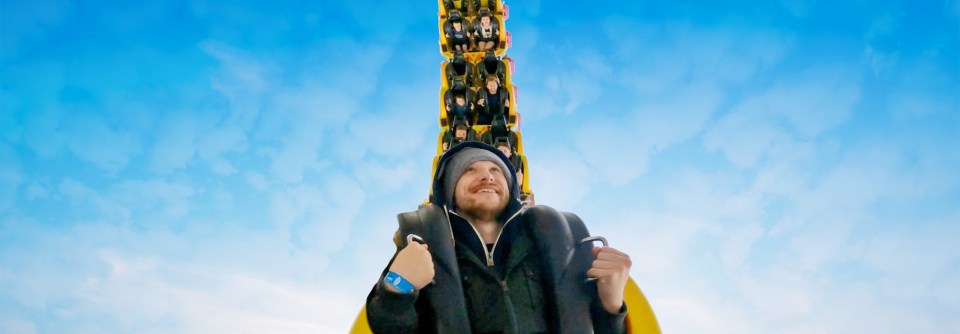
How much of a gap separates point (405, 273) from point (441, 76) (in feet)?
17.0

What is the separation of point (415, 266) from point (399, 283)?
81 mm

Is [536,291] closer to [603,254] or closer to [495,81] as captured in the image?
[603,254]

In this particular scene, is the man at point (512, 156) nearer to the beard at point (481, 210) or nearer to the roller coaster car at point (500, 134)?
the roller coaster car at point (500, 134)

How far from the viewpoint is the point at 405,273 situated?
6.74 ft

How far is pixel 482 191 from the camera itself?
2484 millimetres

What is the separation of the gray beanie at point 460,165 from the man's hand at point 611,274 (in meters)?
0.59

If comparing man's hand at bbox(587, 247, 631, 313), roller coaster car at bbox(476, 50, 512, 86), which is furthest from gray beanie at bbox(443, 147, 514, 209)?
roller coaster car at bbox(476, 50, 512, 86)

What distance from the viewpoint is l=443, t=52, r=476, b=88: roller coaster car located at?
6.88 m

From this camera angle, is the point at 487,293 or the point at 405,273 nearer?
the point at 405,273

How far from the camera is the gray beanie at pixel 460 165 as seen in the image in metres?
2.53

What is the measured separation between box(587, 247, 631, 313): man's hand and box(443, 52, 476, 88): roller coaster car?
16.0 feet

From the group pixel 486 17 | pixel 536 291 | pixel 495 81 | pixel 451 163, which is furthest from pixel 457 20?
pixel 536 291

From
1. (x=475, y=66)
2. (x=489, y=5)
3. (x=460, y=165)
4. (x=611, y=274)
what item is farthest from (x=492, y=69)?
(x=611, y=274)

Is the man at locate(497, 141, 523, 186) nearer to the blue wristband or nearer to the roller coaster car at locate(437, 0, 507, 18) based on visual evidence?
the roller coaster car at locate(437, 0, 507, 18)
